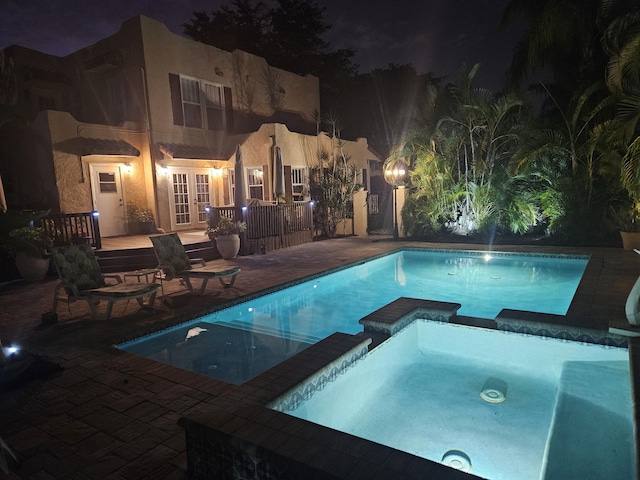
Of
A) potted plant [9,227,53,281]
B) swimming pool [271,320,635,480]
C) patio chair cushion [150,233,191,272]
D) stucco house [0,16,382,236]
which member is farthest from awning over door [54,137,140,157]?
swimming pool [271,320,635,480]

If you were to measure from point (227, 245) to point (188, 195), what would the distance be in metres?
5.15

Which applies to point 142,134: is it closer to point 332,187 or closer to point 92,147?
point 92,147

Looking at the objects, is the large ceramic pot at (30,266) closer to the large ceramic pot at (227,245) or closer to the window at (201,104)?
the large ceramic pot at (227,245)

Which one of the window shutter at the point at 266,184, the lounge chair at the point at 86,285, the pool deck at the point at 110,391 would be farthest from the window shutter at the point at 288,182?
the lounge chair at the point at 86,285

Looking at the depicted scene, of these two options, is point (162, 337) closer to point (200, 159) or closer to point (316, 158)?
point (200, 159)

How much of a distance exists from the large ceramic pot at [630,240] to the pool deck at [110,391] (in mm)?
2910

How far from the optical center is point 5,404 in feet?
11.9

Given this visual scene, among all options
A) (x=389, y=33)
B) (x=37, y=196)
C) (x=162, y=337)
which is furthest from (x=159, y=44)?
(x=389, y=33)

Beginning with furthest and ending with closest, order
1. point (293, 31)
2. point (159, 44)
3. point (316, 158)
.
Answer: point (293, 31), point (316, 158), point (159, 44)

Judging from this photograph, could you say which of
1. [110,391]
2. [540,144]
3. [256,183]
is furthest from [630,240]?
[256,183]

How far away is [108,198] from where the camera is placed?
530 inches

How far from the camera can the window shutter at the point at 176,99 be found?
14.4m

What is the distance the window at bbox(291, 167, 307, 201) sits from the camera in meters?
16.3

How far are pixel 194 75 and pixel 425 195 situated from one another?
9.53m
